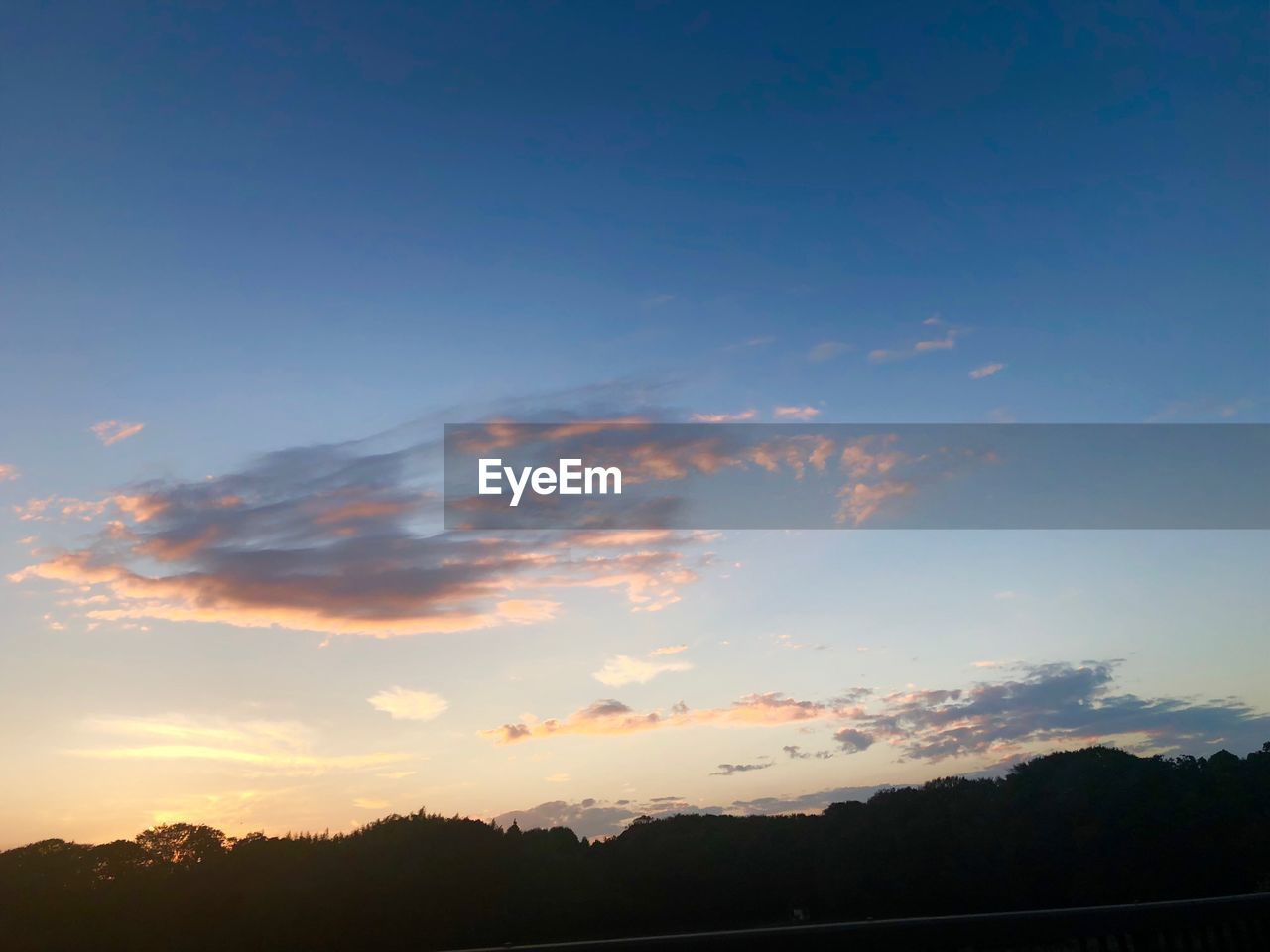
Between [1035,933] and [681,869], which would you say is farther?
[681,869]

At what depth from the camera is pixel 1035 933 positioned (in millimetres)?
5266

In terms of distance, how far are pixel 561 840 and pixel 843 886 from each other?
833 centimetres

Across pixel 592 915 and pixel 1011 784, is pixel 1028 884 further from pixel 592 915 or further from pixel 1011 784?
pixel 592 915

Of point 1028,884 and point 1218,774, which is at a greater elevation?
point 1218,774

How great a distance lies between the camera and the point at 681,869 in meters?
22.5

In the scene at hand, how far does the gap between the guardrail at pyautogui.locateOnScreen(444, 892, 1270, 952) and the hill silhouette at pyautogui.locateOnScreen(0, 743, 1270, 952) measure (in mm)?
3345

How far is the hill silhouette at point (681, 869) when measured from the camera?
10430 mm

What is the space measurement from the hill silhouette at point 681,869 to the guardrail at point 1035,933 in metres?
3.35

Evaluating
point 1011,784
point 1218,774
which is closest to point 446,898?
point 1011,784

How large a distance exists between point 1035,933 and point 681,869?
730 inches

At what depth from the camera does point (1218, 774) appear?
32750 mm

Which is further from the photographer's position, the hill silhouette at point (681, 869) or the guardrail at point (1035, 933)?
the hill silhouette at point (681, 869)

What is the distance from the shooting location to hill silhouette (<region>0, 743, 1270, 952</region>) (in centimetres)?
1043

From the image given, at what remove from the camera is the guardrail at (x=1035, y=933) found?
430 centimetres
